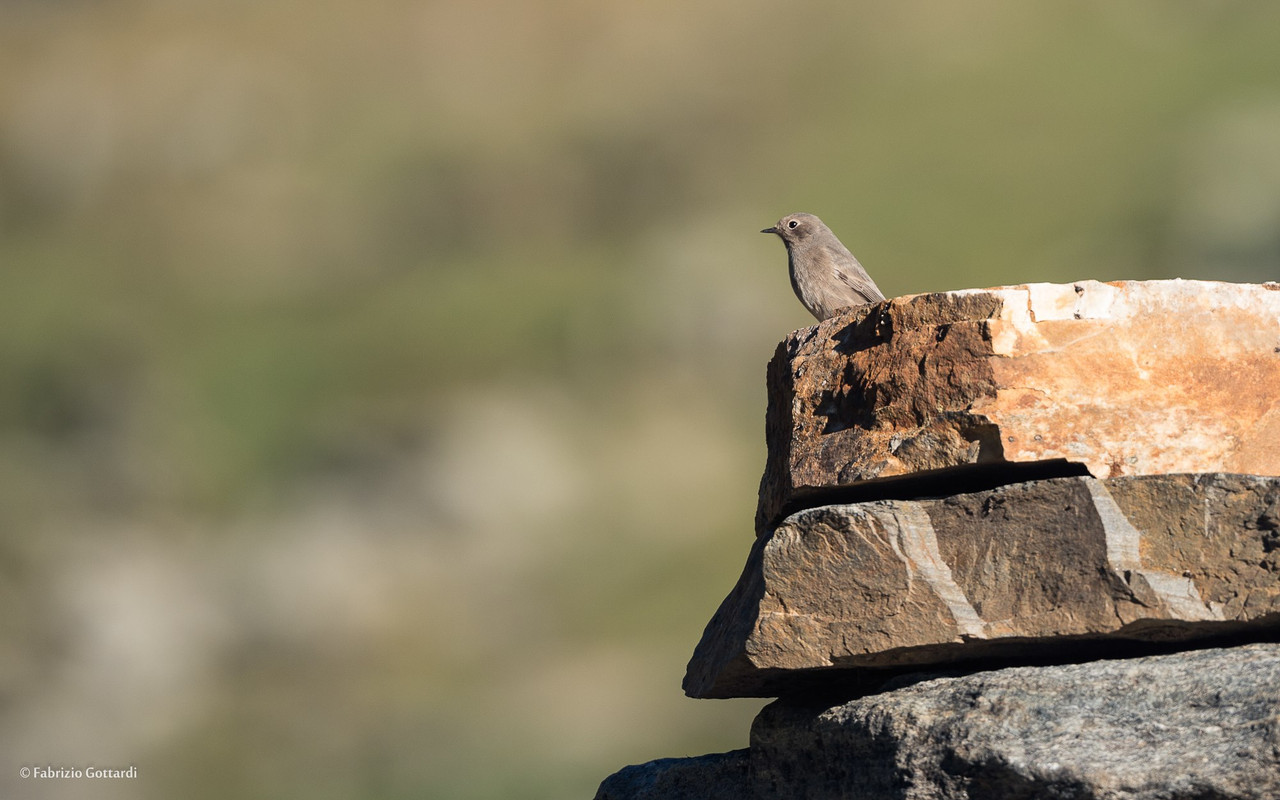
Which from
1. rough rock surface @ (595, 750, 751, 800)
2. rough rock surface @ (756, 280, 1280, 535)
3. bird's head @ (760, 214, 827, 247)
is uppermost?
bird's head @ (760, 214, 827, 247)

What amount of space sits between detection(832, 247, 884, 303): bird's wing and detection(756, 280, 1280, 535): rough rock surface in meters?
4.31

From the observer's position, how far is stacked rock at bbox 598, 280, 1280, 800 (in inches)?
167

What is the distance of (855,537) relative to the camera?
15.8 feet

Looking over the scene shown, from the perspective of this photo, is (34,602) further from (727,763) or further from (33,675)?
(727,763)

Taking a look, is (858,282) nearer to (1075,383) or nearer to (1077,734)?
(1075,383)

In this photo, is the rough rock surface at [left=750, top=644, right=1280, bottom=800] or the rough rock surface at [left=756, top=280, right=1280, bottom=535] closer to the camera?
the rough rock surface at [left=750, top=644, right=1280, bottom=800]

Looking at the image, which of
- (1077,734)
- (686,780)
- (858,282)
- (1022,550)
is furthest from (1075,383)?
(858,282)

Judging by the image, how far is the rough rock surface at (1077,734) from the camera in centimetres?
392

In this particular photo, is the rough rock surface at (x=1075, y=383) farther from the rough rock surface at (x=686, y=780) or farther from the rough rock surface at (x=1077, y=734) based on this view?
the rough rock surface at (x=686, y=780)

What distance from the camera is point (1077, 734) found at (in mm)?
4160

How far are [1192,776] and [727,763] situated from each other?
208 cm

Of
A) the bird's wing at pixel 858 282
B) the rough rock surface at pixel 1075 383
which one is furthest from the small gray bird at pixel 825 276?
the rough rock surface at pixel 1075 383

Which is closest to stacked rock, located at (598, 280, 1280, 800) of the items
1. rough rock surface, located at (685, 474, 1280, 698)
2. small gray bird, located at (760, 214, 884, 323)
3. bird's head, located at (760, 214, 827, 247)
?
rough rock surface, located at (685, 474, 1280, 698)

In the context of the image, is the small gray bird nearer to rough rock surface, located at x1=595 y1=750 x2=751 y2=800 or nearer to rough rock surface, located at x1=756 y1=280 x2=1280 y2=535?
rough rock surface, located at x1=595 y1=750 x2=751 y2=800
